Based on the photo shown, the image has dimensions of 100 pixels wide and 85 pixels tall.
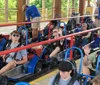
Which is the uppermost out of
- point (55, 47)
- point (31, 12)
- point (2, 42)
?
point (31, 12)

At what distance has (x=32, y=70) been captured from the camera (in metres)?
5.14

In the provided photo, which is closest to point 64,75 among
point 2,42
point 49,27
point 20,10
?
point 2,42

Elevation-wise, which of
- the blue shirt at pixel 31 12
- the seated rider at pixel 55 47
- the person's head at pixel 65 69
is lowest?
the seated rider at pixel 55 47

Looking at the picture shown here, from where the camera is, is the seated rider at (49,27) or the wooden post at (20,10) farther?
the wooden post at (20,10)

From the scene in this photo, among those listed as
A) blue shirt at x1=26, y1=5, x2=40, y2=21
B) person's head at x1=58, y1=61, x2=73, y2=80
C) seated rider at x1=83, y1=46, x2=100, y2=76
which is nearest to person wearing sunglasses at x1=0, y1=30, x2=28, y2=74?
seated rider at x1=83, y1=46, x2=100, y2=76

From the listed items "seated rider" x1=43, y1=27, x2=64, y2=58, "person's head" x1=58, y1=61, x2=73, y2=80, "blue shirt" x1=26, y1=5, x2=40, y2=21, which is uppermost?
"blue shirt" x1=26, y1=5, x2=40, y2=21

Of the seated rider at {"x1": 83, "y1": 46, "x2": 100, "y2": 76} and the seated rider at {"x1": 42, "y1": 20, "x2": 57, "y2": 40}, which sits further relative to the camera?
the seated rider at {"x1": 42, "y1": 20, "x2": 57, "y2": 40}

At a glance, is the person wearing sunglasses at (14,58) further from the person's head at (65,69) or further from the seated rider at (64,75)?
the person's head at (65,69)

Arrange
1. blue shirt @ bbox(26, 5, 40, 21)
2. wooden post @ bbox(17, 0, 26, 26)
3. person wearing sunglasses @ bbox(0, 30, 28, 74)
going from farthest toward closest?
1. wooden post @ bbox(17, 0, 26, 26)
2. blue shirt @ bbox(26, 5, 40, 21)
3. person wearing sunglasses @ bbox(0, 30, 28, 74)

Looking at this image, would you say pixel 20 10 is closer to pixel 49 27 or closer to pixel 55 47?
pixel 49 27

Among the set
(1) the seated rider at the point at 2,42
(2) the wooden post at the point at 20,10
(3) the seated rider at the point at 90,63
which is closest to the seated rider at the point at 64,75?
(3) the seated rider at the point at 90,63

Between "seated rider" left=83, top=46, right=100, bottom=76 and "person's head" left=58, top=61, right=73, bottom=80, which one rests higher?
"person's head" left=58, top=61, right=73, bottom=80

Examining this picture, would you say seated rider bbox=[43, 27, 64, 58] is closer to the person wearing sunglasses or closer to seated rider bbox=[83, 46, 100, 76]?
the person wearing sunglasses

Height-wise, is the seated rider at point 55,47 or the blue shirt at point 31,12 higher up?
the blue shirt at point 31,12
